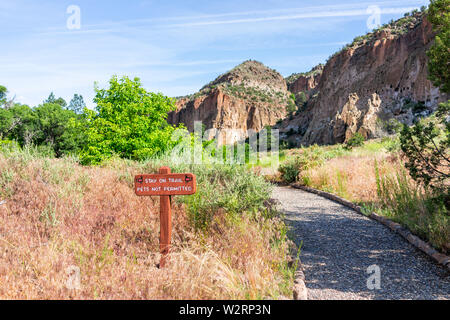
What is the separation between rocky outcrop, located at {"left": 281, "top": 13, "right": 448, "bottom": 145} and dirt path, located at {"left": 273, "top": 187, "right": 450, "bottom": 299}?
1298 inches

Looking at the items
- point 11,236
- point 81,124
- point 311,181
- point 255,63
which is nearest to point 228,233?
point 11,236

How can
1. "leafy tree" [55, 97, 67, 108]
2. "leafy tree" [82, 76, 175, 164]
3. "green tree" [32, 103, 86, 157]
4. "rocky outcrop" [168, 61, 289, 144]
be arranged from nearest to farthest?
"leafy tree" [82, 76, 175, 164], "green tree" [32, 103, 86, 157], "leafy tree" [55, 97, 67, 108], "rocky outcrop" [168, 61, 289, 144]

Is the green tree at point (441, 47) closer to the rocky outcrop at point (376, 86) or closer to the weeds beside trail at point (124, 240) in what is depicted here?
the weeds beside trail at point (124, 240)

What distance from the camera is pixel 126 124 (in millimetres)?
12586

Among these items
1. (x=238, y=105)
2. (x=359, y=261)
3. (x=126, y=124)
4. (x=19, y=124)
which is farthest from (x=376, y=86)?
(x=19, y=124)

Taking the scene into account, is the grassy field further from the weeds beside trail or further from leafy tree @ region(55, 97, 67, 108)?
leafy tree @ region(55, 97, 67, 108)

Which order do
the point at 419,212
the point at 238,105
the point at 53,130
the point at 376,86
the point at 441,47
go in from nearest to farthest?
the point at 441,47, the point at 419,212, the point at 376,86, the point at 53,130, the point at 238,105

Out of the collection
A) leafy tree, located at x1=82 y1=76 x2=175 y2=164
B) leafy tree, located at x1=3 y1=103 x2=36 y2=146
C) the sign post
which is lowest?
the sign post

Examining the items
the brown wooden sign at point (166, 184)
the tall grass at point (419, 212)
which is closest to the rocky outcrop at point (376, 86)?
the tall grass at point (419, 212)

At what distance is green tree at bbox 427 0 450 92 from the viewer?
5.13m

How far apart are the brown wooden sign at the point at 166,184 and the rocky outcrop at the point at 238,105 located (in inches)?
2948

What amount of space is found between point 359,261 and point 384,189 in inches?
141

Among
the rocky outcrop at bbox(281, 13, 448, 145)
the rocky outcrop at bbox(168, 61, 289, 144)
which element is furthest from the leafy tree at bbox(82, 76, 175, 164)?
the rocky outcrop at bbox(168, 61, 289, 144)

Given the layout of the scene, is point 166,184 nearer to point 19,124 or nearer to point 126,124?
point 126,124
